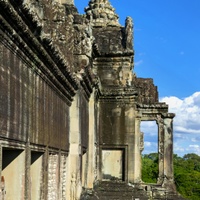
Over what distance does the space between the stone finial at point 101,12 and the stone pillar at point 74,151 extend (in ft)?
37.7

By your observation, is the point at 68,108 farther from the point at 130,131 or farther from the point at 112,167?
the point at 112,167

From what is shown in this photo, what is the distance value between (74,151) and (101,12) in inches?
510

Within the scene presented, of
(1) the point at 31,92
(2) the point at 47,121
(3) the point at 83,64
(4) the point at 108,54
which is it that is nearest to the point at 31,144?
(1) the point at 31,92

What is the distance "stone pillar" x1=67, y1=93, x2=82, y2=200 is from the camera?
410 inches

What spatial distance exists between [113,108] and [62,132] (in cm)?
796

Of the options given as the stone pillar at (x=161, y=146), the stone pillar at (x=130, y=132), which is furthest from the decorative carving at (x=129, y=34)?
the stone pillar at (x=161, y=146)

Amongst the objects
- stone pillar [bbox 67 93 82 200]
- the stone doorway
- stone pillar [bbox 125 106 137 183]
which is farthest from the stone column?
stone pillar [bbox 67 93 82 200]

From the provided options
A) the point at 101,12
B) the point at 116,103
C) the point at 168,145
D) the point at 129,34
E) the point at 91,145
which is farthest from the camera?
the point at 101,12

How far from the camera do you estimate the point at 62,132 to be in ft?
31.1

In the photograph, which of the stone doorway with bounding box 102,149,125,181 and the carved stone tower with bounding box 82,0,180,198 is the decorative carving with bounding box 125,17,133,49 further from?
the stone doorway with bounding box 102,149,125,181

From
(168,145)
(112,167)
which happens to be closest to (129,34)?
(112,167)

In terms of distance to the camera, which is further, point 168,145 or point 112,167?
point 168,145

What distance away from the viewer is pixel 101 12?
22516 millimetres

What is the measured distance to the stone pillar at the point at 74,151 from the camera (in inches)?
410
